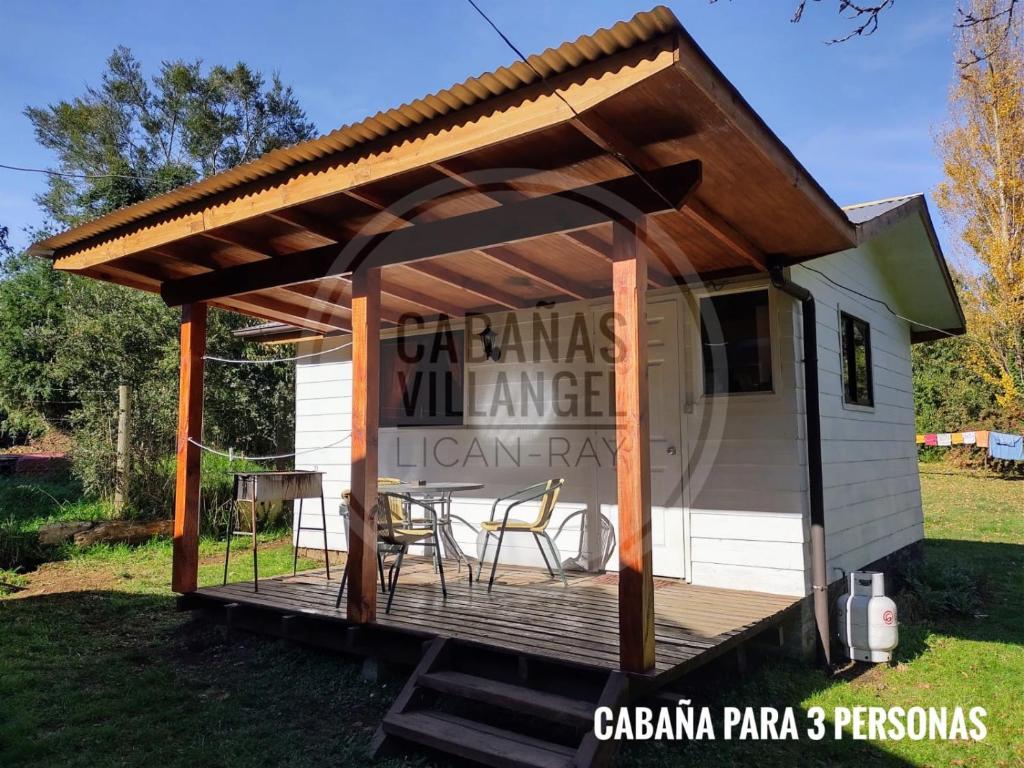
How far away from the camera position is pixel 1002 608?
581cm

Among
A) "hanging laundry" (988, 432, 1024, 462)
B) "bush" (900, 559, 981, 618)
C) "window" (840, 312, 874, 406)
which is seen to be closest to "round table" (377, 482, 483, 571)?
"window" (840, 312, 874, 406)

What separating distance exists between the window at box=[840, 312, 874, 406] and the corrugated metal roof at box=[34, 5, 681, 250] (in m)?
4.08

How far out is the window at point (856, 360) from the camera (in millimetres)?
5633

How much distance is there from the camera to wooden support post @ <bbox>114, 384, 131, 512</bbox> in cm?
847

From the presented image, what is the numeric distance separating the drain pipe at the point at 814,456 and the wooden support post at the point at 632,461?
179 centimetres

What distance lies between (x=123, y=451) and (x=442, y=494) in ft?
17.2

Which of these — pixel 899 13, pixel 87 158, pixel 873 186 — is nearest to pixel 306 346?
pixel 899 13

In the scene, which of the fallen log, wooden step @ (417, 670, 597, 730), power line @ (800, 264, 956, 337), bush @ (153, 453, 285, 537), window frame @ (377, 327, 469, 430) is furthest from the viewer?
bush @ (153, 453, 285, 537)

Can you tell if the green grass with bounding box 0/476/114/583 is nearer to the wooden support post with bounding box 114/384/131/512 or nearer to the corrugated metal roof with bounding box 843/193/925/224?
the wooden support post with bounding box 114/384/131/512

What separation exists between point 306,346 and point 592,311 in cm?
364

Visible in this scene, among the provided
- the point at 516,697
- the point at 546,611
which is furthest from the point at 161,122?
the point at 516,697

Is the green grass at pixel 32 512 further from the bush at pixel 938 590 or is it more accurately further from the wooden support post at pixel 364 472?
the bush at pixel 938 590

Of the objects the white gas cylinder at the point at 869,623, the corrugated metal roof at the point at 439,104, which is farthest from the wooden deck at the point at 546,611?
the corrugated metal roof at the point at 439,104

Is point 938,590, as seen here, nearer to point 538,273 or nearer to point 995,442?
point 538,273
